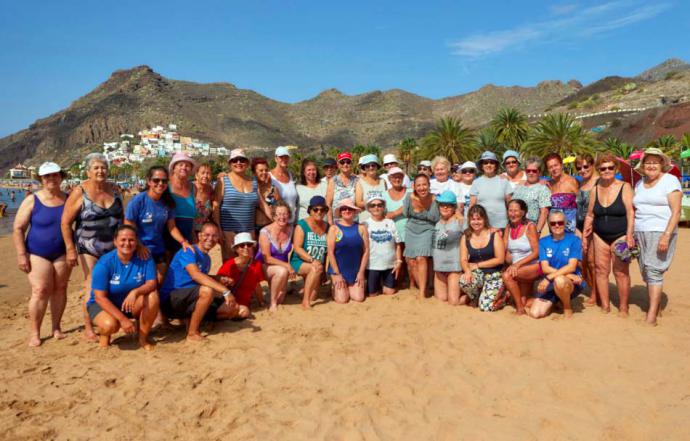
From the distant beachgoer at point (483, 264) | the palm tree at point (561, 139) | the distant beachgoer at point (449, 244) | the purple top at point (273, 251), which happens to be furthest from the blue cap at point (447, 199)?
the palm tree at point (561, 139)

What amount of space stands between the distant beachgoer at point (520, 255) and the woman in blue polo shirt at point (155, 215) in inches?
147

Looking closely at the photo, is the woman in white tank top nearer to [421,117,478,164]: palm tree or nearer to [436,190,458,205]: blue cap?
[436,190,458,205]: blue cap

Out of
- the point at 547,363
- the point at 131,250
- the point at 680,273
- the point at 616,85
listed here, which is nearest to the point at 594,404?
the point at 547,363

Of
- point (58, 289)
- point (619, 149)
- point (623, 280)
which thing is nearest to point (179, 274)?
point (58, 289)

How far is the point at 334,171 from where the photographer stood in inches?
292

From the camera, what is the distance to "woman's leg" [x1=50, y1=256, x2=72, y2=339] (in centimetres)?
464

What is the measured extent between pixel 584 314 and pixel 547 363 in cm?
160

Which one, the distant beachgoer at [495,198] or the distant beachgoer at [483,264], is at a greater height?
the distant beachgoer at [495,198]

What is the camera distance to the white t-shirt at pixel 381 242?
6277 millimetres

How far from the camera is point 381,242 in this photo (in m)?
6.30

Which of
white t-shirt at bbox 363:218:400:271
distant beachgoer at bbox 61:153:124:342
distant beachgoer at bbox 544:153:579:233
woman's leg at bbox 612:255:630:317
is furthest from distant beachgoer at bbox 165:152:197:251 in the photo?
woman's leg at bbox 612:255:630:317

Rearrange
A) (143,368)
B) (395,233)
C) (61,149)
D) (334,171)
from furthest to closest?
(61,149) → (334,171) → (395,233) → (143,368)

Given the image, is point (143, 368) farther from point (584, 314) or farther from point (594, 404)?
point (584, 314)

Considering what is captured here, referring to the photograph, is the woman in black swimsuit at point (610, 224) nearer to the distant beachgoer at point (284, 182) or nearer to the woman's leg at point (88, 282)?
the distant beachgoer at point (284, 182)
